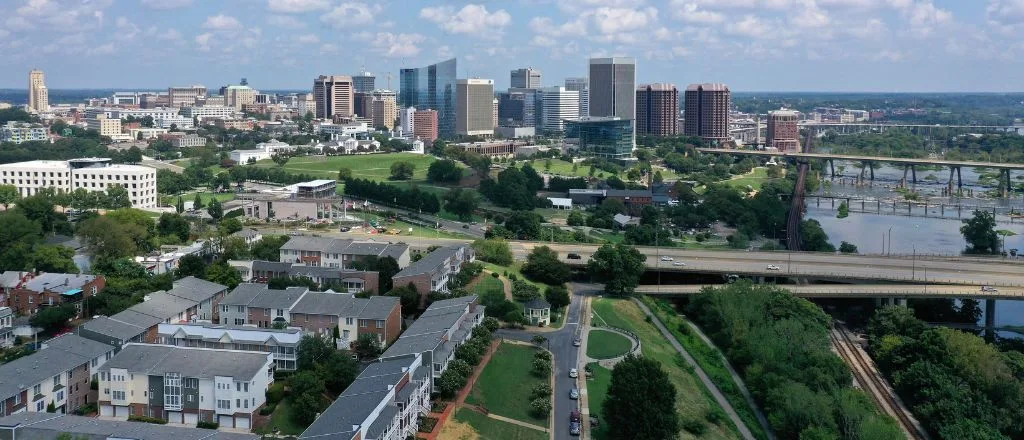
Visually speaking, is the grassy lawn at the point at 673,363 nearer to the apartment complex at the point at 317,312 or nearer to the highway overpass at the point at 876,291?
the highway overpass at the point at 876,291

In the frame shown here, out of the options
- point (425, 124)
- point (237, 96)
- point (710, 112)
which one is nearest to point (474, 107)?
point (425, 124)

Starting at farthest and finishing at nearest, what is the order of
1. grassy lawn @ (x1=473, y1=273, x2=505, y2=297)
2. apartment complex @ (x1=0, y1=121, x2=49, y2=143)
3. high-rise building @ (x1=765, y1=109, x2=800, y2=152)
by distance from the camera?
high-rise building @ (x1=765, y1=109, x2=800, y2=152) → apartment complex @ (x1=0, y1=121, x2=49, y2=143) → grassy lawn @ (x1=473, y1=273, x2=505, y2=297)

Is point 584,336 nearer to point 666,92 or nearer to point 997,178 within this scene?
point 997,178

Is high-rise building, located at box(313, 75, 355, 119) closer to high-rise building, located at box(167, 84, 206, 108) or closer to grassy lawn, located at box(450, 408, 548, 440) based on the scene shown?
high-rise building, located at box(167, 84, 206, 108)

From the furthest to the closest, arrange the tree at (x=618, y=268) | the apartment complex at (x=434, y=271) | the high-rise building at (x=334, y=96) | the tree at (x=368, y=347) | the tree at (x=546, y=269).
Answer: the high-rise building at (x=334, y=96), the tree at (x=546, y=269), the tree at (x=618, y=268), the apartment complex at (x=434, y=271), the tree at (x=368, y=347)

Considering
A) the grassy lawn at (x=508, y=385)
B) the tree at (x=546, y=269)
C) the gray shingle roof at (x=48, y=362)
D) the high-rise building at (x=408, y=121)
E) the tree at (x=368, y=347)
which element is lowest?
the grassy lawn at (x=508, y=385)

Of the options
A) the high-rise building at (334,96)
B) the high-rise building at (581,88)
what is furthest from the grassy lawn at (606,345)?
the high-rise building at (581,88)

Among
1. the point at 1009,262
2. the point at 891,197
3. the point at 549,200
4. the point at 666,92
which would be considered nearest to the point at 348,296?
the point at 1009,262

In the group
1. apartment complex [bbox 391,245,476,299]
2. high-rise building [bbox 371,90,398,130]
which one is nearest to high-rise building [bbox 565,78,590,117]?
high-rise building [bbox 371,90,398,130]
